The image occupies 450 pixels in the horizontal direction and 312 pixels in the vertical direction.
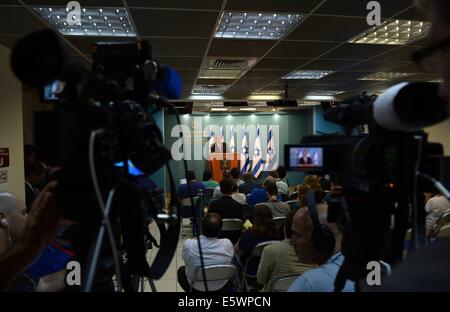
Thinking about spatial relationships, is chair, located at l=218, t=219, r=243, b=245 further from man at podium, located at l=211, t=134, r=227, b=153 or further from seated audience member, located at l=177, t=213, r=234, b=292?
man at podium, located at l=211, t=134, r=227, b=153

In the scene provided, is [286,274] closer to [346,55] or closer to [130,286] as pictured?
[130,286]

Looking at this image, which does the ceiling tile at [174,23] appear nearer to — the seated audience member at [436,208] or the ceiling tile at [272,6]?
the ceiling tile at [272,6]

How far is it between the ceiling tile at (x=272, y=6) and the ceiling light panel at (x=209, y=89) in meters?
3.52

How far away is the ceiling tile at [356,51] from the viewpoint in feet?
11.7

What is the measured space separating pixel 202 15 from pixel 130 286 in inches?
94.2

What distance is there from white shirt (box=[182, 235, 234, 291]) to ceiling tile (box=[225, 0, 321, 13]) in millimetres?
1905

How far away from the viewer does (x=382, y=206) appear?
0.78 metres

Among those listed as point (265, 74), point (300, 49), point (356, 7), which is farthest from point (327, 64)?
point (356, 7)

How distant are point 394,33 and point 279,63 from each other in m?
1.49

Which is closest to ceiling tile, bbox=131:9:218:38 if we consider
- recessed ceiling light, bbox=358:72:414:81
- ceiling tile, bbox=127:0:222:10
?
ceiling tile, bbox=127:0:222:10

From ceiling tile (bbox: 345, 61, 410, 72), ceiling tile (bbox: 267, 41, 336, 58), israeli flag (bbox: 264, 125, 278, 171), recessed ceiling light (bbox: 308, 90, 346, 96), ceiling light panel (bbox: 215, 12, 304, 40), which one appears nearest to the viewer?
ceiling light panel (bbox: 215, 12, 304, 40)

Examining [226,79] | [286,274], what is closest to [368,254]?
[286,274]

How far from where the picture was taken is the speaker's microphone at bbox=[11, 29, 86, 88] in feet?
1.86

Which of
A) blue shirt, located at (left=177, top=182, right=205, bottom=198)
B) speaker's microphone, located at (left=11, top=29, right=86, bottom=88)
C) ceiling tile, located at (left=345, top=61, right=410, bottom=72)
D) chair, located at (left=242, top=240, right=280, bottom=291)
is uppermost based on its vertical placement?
ceiling tile, located at (left=345, top=61, right=410, bottom=72)
